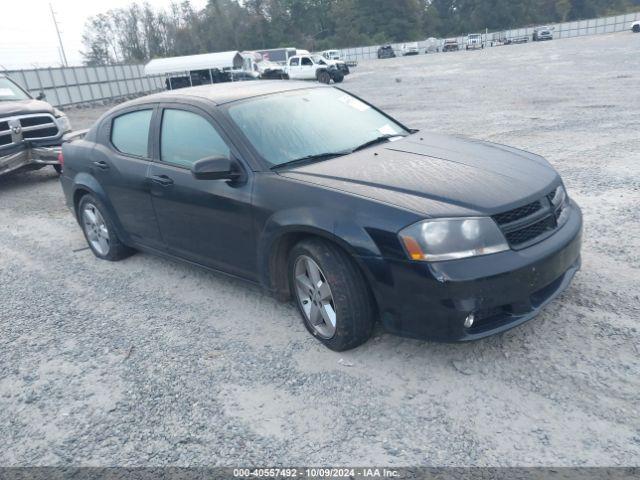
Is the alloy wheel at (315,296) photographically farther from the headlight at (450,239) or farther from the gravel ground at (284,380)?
the headlight at (450,239)

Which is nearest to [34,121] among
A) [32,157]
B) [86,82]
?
[32,157]

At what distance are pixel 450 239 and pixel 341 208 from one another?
0.65m

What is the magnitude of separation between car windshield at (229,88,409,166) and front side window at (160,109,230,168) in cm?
23

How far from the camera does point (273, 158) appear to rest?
364cm

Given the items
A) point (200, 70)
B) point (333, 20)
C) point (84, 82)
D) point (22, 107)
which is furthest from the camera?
point (333, 20)

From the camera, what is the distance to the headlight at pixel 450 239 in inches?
110

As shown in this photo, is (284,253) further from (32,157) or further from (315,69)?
(315,69)

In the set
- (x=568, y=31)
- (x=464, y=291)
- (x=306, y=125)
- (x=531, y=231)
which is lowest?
(x=568, y=31)

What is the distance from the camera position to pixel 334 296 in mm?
3135

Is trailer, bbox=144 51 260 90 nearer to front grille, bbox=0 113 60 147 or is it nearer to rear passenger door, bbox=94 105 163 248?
front grille, bbox=0 113 60 147

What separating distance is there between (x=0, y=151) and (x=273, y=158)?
692cm

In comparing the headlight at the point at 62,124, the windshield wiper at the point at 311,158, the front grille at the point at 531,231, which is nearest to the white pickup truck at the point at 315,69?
the headlight at the point at 62,124

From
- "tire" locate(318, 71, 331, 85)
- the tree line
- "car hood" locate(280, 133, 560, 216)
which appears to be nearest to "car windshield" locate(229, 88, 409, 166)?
"car hood" locate(280, 133, 560, 216)

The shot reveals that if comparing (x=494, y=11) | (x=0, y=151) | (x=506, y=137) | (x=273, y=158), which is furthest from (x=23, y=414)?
(x=494, y=11)
